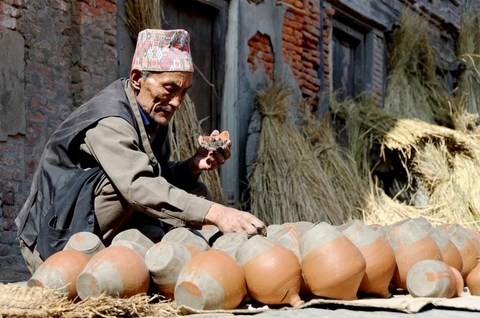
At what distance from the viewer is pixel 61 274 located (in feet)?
8.46

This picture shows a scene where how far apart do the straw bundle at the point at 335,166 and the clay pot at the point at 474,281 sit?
4.19 metres

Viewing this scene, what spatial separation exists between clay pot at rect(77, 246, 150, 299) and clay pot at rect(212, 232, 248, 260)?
31 cm

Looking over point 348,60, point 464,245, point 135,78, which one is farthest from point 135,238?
point 348,60

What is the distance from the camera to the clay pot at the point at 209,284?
2.50 metres

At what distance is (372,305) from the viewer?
250cm

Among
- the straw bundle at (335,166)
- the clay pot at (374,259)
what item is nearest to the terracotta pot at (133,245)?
the clay pot at (374,259)

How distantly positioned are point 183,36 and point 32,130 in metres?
2.18

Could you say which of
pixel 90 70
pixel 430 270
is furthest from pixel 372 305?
pixel 90 70

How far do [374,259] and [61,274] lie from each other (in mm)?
1007

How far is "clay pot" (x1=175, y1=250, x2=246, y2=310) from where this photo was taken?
2.50 m

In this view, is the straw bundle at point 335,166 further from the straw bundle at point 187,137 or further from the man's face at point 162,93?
the man's face at point 162,93

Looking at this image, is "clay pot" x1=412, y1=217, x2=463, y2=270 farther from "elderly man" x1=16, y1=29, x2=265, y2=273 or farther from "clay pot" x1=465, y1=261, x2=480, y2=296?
"elderly man" x1=16, y1=29, x2=265, y2=273

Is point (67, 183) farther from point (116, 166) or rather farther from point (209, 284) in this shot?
point (209, 284)

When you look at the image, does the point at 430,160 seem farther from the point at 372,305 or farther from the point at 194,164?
the point at 372,305
